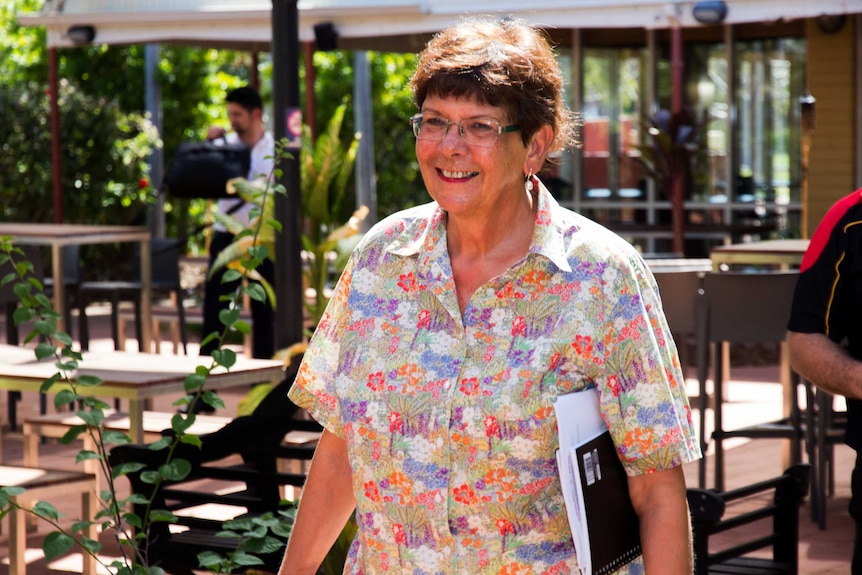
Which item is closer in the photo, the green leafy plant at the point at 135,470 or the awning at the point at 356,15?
the green leafy plant at the point at 135,470

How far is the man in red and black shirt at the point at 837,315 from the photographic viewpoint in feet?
11.0

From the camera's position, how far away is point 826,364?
336cm

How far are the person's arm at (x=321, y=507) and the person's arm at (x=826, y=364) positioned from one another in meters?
1.37

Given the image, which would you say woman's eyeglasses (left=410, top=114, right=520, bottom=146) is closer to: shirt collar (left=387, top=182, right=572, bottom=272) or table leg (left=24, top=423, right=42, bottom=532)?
shirt collar (left=387, top=182, right=572, bottom=272)

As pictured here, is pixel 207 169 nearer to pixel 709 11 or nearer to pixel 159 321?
pixel 159 321

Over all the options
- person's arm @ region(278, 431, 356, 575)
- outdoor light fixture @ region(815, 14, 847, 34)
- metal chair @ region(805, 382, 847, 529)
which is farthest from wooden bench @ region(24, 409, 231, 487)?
outdoor light fixture @ region(815, 14, 847, 34)

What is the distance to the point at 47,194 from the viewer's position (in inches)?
671

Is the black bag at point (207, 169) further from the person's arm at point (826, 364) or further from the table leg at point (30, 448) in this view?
the person's arm at point (826, 364)

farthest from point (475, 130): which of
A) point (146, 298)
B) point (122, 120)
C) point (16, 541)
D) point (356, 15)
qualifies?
point (122, 120)

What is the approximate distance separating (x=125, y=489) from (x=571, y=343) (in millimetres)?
4826

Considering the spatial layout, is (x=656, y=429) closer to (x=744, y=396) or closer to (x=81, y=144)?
(x=744, y=396)

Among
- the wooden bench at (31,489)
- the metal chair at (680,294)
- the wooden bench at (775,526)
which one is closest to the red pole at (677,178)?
the metal chair at (680,294)

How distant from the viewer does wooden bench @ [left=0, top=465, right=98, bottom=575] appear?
176 inches

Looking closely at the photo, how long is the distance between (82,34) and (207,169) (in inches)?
182
